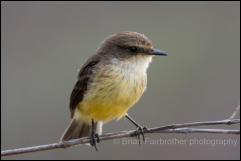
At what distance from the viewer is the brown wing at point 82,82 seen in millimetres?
6172

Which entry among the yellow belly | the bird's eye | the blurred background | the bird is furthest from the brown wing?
the blurred background

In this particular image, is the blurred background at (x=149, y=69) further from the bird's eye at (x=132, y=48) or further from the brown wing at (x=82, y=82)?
the bird's eye at (x=132, y=48)

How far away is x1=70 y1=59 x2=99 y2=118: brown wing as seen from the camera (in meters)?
6.17

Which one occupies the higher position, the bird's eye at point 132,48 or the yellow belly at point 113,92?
the bird's eye at point 132,48

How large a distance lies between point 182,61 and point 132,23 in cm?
186

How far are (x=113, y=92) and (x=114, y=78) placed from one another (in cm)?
17

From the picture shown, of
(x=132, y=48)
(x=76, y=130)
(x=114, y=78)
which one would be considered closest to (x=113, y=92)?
(x=114, y=78)

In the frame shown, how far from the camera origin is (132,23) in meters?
11.0

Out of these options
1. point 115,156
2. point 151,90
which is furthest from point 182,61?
point 115,156

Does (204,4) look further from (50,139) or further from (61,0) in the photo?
(50,139)

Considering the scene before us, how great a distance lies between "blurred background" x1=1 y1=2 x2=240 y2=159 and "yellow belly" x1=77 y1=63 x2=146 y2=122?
5.11 feet

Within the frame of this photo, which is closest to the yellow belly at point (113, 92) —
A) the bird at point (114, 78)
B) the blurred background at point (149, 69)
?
the bird at point (114, 78)

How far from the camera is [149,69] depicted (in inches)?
376

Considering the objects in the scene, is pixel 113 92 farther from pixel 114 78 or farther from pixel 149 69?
pixel 149 69
